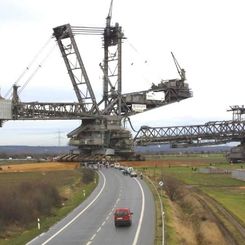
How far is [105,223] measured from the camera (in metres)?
52.2

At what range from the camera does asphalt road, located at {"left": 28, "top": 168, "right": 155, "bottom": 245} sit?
4350cm

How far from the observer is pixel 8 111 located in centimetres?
12838

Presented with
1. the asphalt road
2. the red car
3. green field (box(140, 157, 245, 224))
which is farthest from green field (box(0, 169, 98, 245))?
green field (box(140, 157, 245, 224))

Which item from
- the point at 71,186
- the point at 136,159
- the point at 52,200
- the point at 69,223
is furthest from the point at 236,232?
the point at 136,159

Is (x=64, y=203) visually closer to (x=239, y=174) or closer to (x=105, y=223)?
(x=105, y=223)

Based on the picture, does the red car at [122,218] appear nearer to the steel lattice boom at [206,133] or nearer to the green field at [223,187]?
the green field at [223,187]

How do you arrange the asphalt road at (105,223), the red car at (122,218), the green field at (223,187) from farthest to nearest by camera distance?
1. the green field at (223,187)
2. the red car at (122,218)
3. the asphalt road at (105,223)

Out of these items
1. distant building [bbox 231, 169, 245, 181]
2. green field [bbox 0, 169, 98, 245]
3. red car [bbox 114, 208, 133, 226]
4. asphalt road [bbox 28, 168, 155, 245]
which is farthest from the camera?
distant building [bbox 231, 169, 245, 181]

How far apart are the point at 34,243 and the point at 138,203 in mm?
25452

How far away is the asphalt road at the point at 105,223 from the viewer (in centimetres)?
4350

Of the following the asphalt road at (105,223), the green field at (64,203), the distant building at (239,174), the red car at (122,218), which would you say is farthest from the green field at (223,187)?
the green field at (64,203)

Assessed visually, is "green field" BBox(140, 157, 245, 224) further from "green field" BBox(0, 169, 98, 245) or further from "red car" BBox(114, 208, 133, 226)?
"green field" BBox(0, 169, 98, 245)

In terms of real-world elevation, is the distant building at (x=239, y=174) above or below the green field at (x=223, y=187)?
above

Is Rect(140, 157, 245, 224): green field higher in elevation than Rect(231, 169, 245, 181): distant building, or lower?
lower
